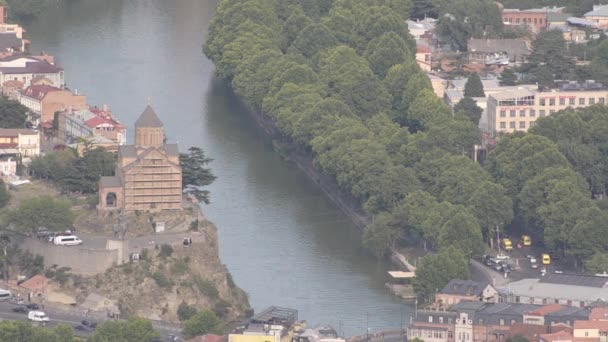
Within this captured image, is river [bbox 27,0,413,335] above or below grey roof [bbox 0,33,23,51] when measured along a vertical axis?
below

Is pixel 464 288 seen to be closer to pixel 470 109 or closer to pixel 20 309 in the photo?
pixel 20 309

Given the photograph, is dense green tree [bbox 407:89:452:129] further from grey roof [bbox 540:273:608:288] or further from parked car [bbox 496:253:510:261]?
grey roof [bbox 540:273:608:288]

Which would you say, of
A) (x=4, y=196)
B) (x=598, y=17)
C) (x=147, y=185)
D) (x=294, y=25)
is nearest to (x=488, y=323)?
(x=147, y=185)

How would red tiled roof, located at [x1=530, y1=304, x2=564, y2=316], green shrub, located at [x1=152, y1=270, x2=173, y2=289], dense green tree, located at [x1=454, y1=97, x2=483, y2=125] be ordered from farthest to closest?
dense green tree, located at [x1=454, y1=97, x2=483, y2=125], green shrub, located at [x1=152, y1=270, x2=173, y2=289], red tiled roof, located at [x1=530, y1=304, x2=564, y2=316]

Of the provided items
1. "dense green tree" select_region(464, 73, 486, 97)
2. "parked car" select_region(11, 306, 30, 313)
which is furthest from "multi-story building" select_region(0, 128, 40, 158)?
"dense green tree" select_region(464, 73, 486, 97)

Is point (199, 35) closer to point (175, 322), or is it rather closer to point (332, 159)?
point (332, 159)

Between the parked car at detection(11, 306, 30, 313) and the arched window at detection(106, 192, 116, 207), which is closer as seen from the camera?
the parked car at detection(11, 306, 30, 313)
